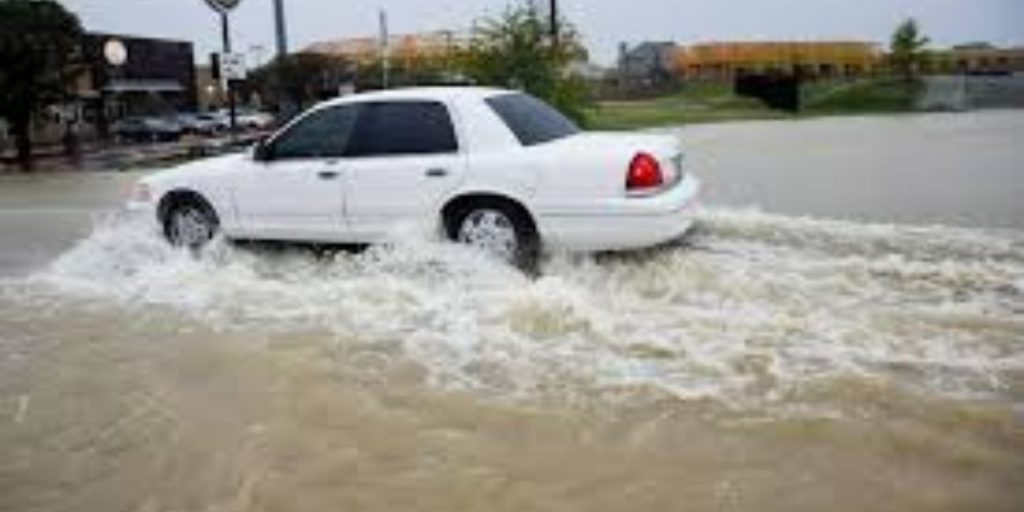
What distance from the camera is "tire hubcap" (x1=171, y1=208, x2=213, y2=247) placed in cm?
1101

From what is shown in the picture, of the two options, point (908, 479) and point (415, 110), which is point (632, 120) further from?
point (908, 479)

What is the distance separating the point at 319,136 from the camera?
10.2m

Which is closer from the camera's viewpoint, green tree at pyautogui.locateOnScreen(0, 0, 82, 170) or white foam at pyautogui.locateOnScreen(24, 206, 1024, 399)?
white foam at pyautogui.locateOnScreen(24, 206, 1024, 399)

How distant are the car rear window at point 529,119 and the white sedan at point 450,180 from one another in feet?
0.05

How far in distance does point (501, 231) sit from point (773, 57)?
105 meters

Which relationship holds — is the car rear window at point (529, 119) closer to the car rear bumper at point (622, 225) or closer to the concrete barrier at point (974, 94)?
the car rear bumper at point (622, 225)

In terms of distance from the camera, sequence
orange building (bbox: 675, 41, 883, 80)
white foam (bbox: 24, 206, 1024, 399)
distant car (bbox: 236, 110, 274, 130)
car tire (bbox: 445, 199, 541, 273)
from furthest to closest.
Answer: orange building (bbox: 675, 41, 883, 80) → distant car (bbox: 236, 110, 274, 130) → car tire (bbox: 445, 199, 541, 273) → white foam (bbox: 24, 206, 1024, 399)

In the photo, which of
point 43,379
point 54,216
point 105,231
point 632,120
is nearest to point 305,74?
point 632,120

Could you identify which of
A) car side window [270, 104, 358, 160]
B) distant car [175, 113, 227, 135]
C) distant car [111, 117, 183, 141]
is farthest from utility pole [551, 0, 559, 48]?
distant car [175, 113, 227, 135]

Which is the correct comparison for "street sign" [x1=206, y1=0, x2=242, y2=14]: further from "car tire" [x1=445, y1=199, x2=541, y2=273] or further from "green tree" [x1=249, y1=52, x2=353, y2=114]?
"green tree" [x1=249, y1=52, x2=353, y2=114]

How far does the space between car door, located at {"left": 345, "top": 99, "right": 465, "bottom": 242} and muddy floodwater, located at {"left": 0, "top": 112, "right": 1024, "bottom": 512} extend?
27cm

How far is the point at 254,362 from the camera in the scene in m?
7.42

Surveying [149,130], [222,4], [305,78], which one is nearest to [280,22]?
[222,4]

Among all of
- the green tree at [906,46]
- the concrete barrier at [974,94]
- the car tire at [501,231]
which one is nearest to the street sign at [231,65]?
the car tire at [501,231]
